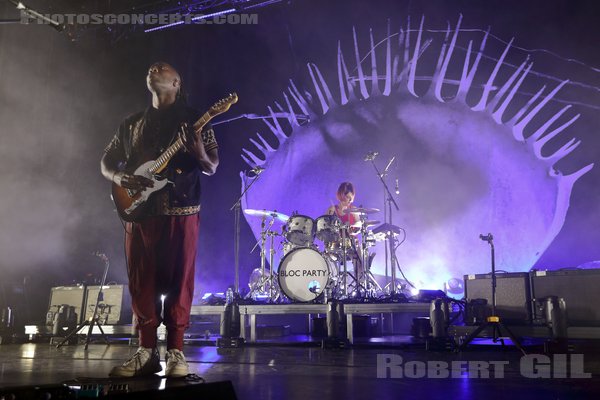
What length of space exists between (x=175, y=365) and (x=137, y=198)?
1.12 m

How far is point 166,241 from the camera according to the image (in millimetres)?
3102

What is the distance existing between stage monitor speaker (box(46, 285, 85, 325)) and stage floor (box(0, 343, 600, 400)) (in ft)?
6.97

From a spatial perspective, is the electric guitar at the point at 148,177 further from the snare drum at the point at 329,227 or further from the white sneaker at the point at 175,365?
the snare drum at the point at 329,227

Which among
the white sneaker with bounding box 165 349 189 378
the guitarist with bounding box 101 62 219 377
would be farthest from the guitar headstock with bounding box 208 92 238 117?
the white sneaker with bounding box 165 349 189 378

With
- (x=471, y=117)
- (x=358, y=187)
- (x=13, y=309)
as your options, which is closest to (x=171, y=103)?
(x=358, y=187)

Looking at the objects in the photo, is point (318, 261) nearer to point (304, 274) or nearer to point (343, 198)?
point (304, 274)

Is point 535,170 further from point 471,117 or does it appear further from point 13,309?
point 13,309

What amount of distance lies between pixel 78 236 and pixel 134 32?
333 centimetres

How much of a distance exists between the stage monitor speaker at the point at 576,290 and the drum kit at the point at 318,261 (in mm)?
2105

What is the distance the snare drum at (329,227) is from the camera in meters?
6.40

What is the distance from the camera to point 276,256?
7.52m

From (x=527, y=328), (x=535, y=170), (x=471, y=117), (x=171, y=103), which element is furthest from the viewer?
(x=471, y=117)

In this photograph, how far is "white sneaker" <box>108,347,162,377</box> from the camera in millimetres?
2953

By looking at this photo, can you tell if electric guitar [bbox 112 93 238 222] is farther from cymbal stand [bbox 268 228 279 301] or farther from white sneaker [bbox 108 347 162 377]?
cymbal stand [bbox 268 228 279 301]
